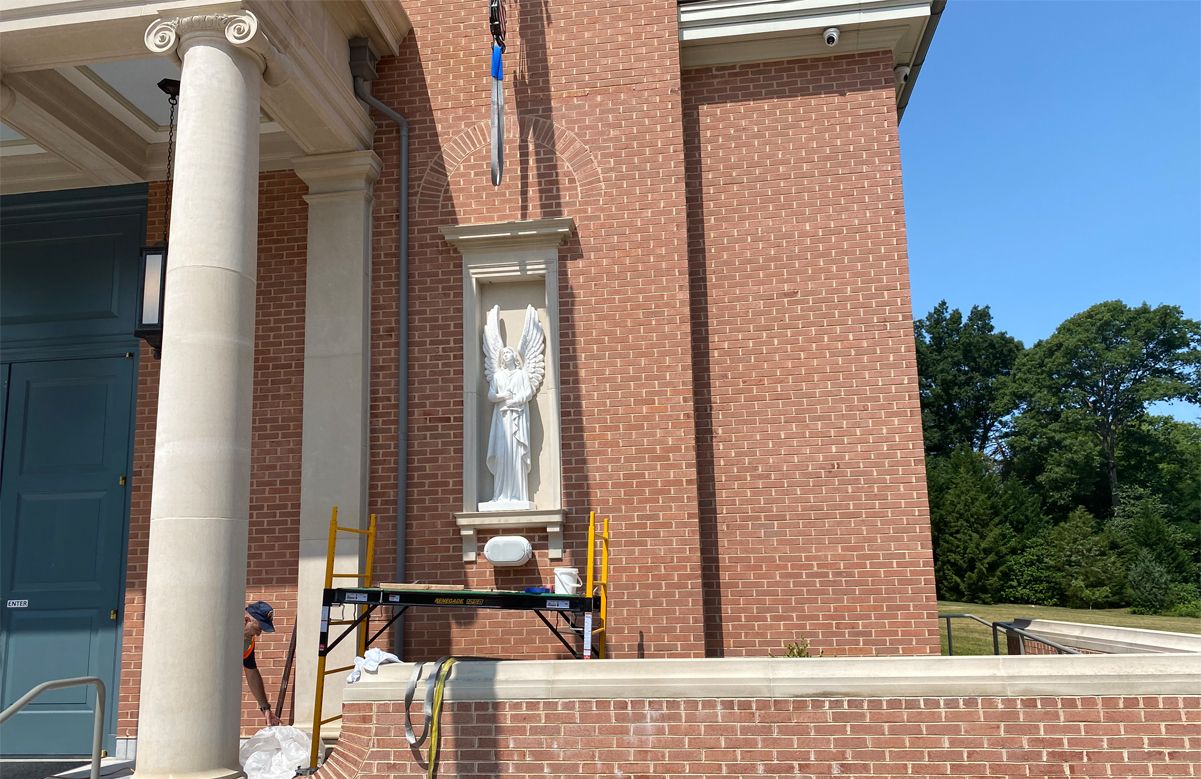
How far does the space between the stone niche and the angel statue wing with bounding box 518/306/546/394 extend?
0.17ft

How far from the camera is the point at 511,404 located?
895 centimetres

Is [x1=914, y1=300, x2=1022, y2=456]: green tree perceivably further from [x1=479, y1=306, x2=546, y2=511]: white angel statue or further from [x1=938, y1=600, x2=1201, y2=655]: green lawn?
[x1=479, y1=306, x2=546, y2=511]: white angel statue

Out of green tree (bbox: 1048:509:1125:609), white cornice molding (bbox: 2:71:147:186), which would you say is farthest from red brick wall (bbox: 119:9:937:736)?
green tree (bbox: 1048:509:1125:609)

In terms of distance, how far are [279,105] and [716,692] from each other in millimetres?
5829

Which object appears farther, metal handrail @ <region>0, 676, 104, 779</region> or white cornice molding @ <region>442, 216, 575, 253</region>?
white cornice molding @ <region>442, 216, 575, 253</region>

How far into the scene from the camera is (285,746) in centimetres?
764

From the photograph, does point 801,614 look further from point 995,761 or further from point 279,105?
point 279,105

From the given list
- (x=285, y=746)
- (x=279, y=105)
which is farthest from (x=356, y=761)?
(x=279, y=105)

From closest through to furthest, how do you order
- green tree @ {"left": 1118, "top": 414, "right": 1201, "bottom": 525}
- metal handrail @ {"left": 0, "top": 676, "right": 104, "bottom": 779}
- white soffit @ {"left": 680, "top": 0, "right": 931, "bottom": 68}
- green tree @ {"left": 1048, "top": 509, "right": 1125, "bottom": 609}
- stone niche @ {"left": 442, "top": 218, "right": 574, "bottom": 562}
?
metal handrail @ {"left": 0, "top": 676, "right": 104, "bottom": 779}, stone niche @ {"left": 442, "top": 218, "right": 574, "bottom": 562}, white soffit @ {"left": 680, "top": 0, "right": 931, "bottom": 68}, green tree @ {"left": 1048, "top": 509, "right": 1125, "bottom": 609}, green tree @ {"left": 1118, "top": 414, "right": 1201, "bottom": 525}

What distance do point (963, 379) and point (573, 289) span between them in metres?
49.1

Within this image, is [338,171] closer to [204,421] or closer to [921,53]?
[204,421]

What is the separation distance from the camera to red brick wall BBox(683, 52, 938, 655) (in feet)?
28.5

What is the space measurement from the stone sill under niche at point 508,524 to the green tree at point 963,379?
45.5 m

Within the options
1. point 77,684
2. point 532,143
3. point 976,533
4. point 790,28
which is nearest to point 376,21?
point 532,143
